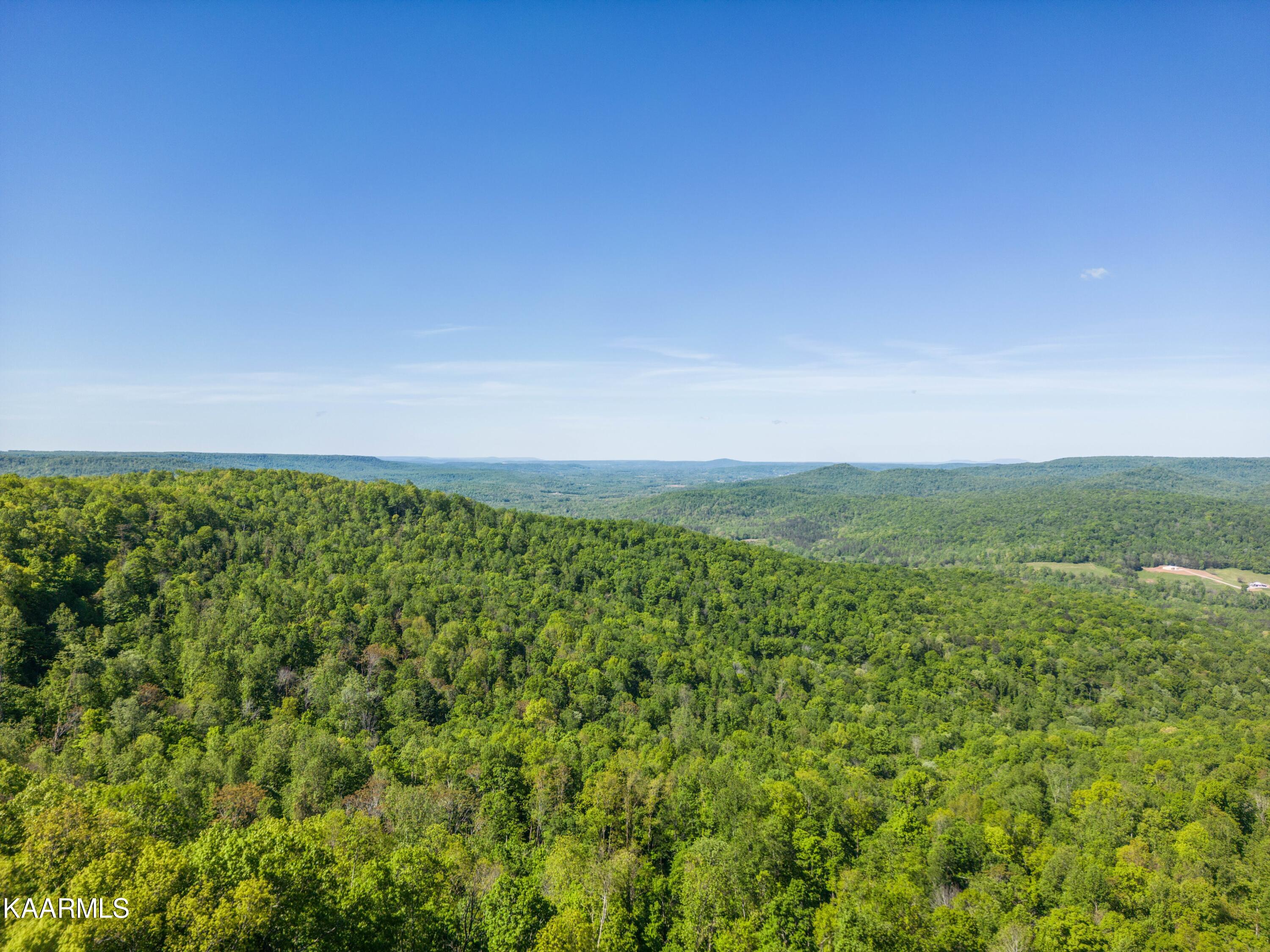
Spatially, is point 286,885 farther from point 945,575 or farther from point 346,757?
point 945,575

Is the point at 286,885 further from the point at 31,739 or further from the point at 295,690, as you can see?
the point at 295,690

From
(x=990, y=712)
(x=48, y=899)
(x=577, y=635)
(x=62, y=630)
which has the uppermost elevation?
(x=48, y=899)

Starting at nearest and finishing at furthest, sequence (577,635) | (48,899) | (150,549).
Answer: (48,899) < (150,549) < (577,635)

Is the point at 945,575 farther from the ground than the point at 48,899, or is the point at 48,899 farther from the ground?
the point at 48,899

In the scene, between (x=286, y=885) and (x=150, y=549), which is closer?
(x=286, y=885)

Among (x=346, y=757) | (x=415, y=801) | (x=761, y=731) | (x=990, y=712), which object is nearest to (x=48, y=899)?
(x=415, y=801)

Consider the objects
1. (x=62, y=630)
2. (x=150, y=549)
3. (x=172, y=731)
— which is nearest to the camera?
(x=172, y=731)
